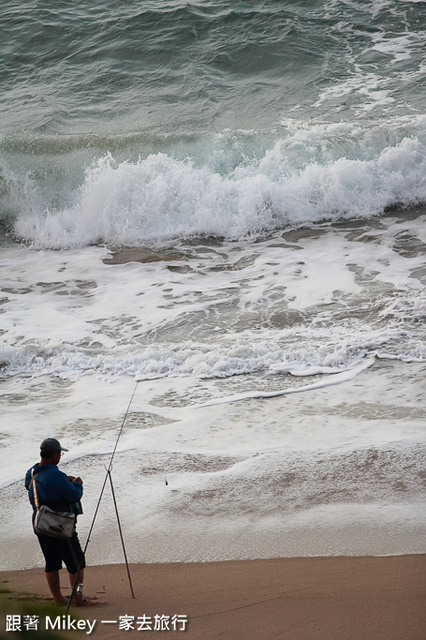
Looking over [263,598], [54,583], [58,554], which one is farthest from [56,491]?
[263,598]

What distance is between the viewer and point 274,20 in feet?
55.1

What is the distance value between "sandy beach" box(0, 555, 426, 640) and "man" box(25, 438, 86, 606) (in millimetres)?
127

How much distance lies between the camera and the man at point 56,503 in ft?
12.9

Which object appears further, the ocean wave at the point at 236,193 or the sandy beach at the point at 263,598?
the ocean wave at the point at 236,193

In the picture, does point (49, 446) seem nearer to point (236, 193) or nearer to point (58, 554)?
point (58, 554)

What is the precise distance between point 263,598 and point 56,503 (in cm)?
132

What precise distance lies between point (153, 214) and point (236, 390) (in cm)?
605

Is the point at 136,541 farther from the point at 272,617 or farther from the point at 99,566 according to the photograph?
the point at 272,617

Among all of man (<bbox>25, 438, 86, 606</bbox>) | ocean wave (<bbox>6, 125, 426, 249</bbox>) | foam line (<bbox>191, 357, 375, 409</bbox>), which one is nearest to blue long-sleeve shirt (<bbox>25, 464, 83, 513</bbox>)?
man (<bbox>25, 438, 86, 606</bbox>)

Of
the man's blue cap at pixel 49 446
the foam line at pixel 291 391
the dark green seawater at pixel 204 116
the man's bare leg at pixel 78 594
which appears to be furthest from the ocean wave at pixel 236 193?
the man's bare leg at pixel 78 594

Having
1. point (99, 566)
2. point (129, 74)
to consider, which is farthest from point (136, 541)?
point (129, 74)

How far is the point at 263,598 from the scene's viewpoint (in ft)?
12.5

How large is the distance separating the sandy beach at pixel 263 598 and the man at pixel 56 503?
0.42ft

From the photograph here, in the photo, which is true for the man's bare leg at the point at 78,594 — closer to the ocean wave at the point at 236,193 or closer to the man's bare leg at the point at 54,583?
the man's bare leg at the point at 54,583
